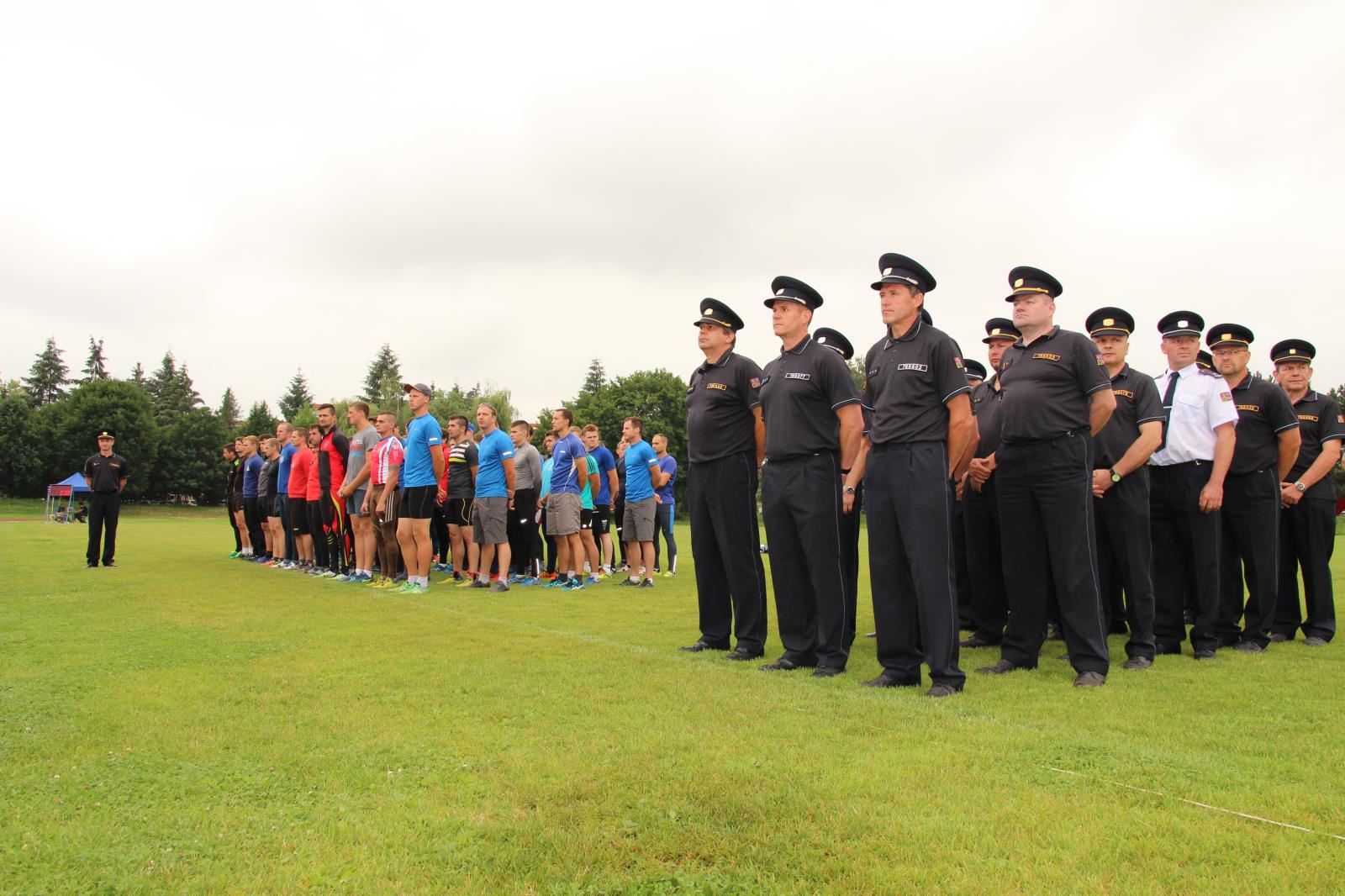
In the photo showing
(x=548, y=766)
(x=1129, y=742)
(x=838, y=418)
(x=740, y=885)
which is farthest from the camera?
(x=838, y=418)

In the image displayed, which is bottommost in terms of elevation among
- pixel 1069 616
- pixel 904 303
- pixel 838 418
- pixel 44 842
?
pixel 44 842

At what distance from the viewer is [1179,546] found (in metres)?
6.75

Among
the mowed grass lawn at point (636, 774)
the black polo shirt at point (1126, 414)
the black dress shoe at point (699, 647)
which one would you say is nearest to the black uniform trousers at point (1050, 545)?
the mowed grass lawn at point (636, 774)

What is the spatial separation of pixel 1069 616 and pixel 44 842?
16.8ft

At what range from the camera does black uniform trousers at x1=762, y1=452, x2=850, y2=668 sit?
18.9 feet

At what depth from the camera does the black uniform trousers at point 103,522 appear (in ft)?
43.5

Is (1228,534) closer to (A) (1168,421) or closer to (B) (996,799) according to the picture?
(A) (1168,421)

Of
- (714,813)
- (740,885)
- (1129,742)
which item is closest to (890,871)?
(740,885)

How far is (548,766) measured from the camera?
3.47 metres

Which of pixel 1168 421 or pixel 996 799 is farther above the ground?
pixel 1168 421

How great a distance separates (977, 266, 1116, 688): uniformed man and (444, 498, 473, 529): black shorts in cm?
747

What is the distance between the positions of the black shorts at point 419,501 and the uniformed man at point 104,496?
582 cm

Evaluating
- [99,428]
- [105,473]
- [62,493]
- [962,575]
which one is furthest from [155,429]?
[962,575]

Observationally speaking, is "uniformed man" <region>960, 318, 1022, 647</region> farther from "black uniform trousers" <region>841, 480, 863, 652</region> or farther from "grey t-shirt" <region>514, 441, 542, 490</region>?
"grey t-shirt" <region>514, 441, 542, 490</region>
